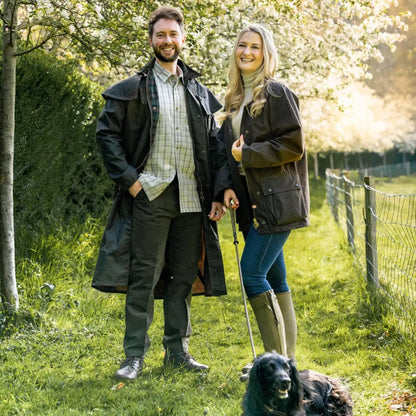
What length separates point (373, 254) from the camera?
6.26 m

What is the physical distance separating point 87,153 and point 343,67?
5472 millimetres

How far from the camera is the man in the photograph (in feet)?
14.4

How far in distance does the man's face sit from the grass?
2266 mm

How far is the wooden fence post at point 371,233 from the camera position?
6.21 m

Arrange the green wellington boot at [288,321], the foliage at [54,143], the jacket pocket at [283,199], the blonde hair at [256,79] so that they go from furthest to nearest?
the foliage at [54,143], the green wellington boot at [288,321], the blonde hair at [256,79], the jacket pocket at [283,199]

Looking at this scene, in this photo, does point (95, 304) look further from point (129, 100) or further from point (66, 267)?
point (129, 100)

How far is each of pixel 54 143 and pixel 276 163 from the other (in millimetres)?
3930

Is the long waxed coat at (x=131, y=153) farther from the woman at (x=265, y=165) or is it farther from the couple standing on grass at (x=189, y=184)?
the woman at (x=265, y=165)

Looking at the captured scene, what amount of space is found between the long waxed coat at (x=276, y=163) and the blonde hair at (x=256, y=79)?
0.17 feet

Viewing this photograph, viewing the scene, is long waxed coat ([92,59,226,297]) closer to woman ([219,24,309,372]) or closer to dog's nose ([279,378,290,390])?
woman ([219,24,309,372])

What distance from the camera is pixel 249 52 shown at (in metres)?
4.02

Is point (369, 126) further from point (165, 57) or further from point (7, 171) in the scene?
point (165, 57)

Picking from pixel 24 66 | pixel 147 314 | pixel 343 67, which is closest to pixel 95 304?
pixel 147 314

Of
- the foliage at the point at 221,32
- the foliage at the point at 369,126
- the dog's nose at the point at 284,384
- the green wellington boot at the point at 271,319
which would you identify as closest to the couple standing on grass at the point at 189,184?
the green wellington boot at the point at 271,319
